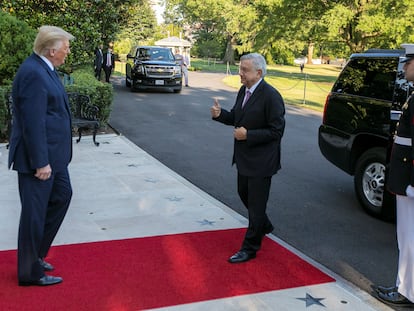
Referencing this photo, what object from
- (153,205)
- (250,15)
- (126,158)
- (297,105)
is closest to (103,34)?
(297,105)

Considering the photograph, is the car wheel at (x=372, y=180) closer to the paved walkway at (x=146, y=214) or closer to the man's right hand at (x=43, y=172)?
the paved walkway at (x=146, y=214)

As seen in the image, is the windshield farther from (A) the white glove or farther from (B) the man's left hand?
(A) the white glove

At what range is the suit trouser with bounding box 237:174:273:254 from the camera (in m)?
4.21

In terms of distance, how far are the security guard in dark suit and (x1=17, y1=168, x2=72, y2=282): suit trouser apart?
7.94 ft

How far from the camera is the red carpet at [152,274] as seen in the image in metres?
3.53

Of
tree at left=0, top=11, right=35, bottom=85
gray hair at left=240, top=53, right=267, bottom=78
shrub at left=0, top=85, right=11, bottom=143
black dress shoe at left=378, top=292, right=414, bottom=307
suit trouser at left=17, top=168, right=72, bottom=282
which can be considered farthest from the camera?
tree at left=0, top=11, right=35, bottom=85

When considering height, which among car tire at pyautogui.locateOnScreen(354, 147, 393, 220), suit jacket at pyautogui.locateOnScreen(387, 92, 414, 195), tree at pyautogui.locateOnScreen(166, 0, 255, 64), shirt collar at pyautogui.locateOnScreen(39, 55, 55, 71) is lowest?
car tire at pyautogui.locateOnScreen(354, 147, 393, 220)

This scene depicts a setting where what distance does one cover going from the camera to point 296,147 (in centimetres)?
987

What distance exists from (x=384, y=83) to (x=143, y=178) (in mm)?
3473

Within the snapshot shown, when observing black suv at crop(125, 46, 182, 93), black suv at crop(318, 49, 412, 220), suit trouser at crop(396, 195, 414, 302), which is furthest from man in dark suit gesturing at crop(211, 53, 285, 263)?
black suv at crop(125, 46, 182, 93)

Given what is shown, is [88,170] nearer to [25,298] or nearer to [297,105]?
[25,298]

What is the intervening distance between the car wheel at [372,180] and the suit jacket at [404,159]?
2.17 m

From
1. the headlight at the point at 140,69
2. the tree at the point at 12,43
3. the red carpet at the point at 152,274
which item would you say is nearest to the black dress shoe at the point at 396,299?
the red carpet at the point at 152,274

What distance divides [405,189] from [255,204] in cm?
133
